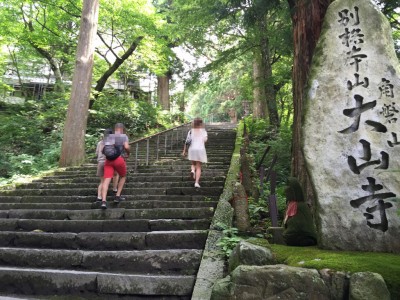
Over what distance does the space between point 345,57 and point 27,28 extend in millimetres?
14984

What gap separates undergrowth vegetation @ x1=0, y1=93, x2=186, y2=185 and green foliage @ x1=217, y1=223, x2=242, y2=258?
836 centimetres

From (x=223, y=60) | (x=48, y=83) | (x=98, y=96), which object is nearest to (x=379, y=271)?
(x=223, y=60)

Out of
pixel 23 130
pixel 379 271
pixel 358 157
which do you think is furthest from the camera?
pixel 23 130

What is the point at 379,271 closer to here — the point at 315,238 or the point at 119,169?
the point at 315,238

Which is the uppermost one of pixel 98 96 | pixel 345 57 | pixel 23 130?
pixel 98 96

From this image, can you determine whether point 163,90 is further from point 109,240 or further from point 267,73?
point 109,240

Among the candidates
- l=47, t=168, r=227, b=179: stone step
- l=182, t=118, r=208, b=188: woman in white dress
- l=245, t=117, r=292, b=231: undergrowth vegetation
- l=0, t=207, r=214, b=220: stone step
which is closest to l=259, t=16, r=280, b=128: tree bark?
l=245, t=117, r=292, b=231: undergrowth vegetation

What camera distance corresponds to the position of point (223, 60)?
1209cm

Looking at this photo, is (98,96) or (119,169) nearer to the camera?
(119,169)

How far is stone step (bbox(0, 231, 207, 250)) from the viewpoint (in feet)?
14.8

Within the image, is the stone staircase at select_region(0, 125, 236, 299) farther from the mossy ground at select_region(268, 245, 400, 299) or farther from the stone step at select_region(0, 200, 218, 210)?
the mossy ground at select_region(268, 245, 400, 299)

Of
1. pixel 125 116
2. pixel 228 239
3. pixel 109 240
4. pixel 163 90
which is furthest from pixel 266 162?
pixel 163 90

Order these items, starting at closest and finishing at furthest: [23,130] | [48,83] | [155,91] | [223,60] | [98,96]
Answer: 1. [223,60]
2. [23,130]
3. [98,96]
4. [48,83]
5. [155,91]

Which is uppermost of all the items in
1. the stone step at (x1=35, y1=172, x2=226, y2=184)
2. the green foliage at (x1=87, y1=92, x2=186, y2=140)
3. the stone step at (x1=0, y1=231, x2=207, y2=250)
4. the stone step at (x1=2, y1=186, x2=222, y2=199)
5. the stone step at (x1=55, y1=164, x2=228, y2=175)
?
the green foliage at (x1=87, y1=92, x2=186, y2=140)
